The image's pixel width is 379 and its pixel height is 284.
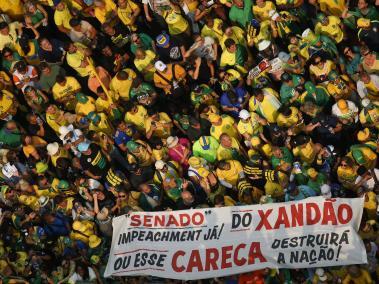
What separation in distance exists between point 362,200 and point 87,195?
4562mm

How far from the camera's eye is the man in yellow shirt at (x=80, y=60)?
14383 mm

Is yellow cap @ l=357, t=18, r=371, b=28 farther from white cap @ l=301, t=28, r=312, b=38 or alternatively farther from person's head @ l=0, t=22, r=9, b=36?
person's head @ l=0, t=22, r=9, b=36

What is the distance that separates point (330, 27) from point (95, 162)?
180 inches

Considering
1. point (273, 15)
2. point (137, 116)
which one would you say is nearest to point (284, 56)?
point (273, 15)

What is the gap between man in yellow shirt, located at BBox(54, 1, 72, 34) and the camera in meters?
14.9

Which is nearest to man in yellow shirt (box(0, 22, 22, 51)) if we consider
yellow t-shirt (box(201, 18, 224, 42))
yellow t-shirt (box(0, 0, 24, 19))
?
yellow t-shirt (box(0, 0, 24, 19))

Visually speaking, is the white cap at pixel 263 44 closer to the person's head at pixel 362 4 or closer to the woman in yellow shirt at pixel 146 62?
the person's head at pixel 362 4

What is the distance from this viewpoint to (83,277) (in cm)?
1305

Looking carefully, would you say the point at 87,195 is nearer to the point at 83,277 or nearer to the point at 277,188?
the point at 83,277

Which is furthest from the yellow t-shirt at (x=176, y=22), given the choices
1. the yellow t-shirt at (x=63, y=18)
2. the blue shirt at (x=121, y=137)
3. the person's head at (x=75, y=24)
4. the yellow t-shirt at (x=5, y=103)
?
the yellow t-shirt at (x=5, y=103)

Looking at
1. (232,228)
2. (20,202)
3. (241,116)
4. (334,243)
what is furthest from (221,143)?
(20,202)

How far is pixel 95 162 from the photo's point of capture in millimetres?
13680

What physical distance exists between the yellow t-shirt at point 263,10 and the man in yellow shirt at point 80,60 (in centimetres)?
307

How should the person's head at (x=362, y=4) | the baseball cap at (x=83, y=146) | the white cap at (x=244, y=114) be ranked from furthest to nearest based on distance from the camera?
the baseball cap at (x=83, y=146) < the person's head at (x=362, y=4) < the white cap at (x=244, y=114)
